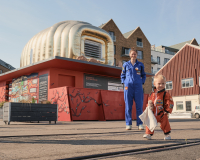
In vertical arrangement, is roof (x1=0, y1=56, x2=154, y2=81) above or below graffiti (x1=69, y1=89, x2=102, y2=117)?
above

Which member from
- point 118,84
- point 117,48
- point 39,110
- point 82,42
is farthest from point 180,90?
point 39,110

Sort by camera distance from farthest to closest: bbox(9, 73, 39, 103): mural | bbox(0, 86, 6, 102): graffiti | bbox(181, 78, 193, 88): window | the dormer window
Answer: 1. bbox(181, 78, 193, 88): window
2. bbox(0, 86, 6, 102): graffiti
3. the dormer window
4. bbox(9, 73, 39, 103): mural

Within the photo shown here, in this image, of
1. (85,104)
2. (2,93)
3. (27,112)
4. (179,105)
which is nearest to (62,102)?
(85,104)

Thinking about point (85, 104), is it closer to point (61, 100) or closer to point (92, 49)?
point (61, 100)

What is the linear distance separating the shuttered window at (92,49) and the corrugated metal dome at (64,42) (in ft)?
1.13

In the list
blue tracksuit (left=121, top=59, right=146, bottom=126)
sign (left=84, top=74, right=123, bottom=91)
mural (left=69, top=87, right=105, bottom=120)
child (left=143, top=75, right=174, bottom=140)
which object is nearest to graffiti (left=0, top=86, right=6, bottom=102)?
sign (left=84, top=74, right=123, bottom=91)

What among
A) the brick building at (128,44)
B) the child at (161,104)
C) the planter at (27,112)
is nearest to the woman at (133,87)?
the child at (161,104)

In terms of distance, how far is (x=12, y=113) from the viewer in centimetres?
834

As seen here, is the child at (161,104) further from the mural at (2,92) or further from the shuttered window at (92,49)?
the mural at (2,92)

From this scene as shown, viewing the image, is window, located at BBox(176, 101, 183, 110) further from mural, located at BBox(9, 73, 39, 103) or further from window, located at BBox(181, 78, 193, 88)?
mural, located at BBox(9, 73, 39, 103)

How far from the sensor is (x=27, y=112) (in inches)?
341

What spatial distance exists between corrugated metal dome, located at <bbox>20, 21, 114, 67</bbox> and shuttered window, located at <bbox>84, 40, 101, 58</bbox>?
0.34 metres

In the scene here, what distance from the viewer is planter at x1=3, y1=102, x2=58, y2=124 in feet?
27.4

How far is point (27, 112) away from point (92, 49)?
430 inches
